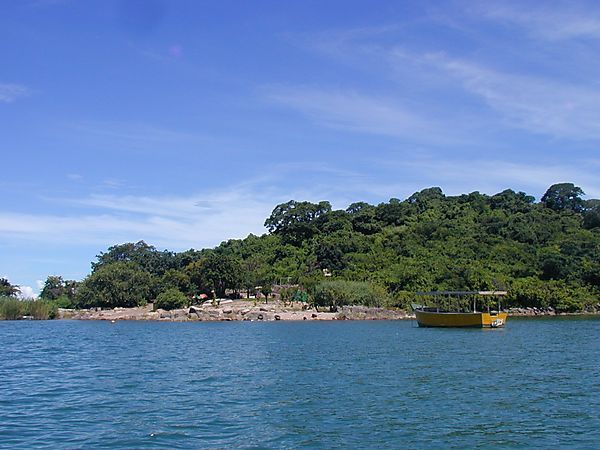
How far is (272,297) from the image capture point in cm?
11075

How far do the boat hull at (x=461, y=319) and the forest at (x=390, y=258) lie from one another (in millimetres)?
26053

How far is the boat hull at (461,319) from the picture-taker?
223ft

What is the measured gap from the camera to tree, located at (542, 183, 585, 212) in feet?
510

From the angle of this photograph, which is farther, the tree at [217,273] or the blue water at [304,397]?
the tree at [217,273]

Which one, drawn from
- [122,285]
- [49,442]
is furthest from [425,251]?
[49,442]

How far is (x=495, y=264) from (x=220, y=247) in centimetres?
7125

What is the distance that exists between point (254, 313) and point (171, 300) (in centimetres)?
2099

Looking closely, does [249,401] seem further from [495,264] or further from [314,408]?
[495,264]

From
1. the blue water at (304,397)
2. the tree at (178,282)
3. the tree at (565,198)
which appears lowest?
the blue water at (304,397)

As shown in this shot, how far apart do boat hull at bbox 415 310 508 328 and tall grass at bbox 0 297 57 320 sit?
69.6 meters

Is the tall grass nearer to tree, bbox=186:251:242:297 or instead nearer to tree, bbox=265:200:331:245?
tree, bbox=186:251:242:297

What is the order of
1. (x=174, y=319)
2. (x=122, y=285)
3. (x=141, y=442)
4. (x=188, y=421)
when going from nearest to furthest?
1. (x=141, y=442)
2. (x=188, y=421)
3. (x=174, y=319)
4. (x=122, y=285)

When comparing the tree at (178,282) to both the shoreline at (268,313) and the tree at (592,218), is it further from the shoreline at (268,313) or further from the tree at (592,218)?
the tree at (592,218)

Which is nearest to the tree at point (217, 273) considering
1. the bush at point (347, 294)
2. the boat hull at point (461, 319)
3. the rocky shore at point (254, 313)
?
the rocky shore at point (254, 313)
